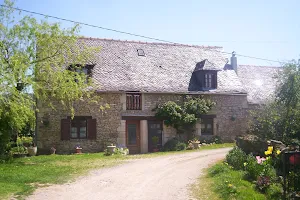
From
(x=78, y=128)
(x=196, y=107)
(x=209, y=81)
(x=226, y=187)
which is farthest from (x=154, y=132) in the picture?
(x=226, y=187)

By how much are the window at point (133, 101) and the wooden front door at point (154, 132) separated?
1.16 m

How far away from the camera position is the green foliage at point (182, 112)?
18297 mm

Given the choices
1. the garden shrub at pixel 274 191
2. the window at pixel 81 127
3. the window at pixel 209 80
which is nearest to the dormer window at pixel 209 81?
the window at pixel 209 80

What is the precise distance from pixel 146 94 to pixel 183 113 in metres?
2.39

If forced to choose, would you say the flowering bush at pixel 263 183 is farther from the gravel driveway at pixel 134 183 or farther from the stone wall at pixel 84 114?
the stone wall at pixel 84 114

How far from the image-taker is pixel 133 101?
60.1 ft

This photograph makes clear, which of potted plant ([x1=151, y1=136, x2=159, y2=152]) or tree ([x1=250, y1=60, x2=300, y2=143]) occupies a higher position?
tree ([x1=250, y1=60, x2=300, y2=143])

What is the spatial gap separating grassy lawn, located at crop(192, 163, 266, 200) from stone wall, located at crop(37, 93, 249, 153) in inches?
353

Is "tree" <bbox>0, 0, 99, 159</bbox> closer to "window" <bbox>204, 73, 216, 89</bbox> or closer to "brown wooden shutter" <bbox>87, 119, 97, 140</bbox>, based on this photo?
"brown wooden shutter" <bbox>87, 119, 97, 140</bbox>

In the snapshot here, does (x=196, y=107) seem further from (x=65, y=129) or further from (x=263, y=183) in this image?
(x=263, y=183)

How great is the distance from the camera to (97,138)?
17484 millimetres

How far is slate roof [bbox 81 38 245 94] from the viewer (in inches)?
733

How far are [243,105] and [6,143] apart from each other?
13.9 metres

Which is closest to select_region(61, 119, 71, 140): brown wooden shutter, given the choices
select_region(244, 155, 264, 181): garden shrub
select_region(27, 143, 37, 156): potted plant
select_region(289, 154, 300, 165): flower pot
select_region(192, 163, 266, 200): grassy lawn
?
select_region(27, 143, 37, 156): potted plant
